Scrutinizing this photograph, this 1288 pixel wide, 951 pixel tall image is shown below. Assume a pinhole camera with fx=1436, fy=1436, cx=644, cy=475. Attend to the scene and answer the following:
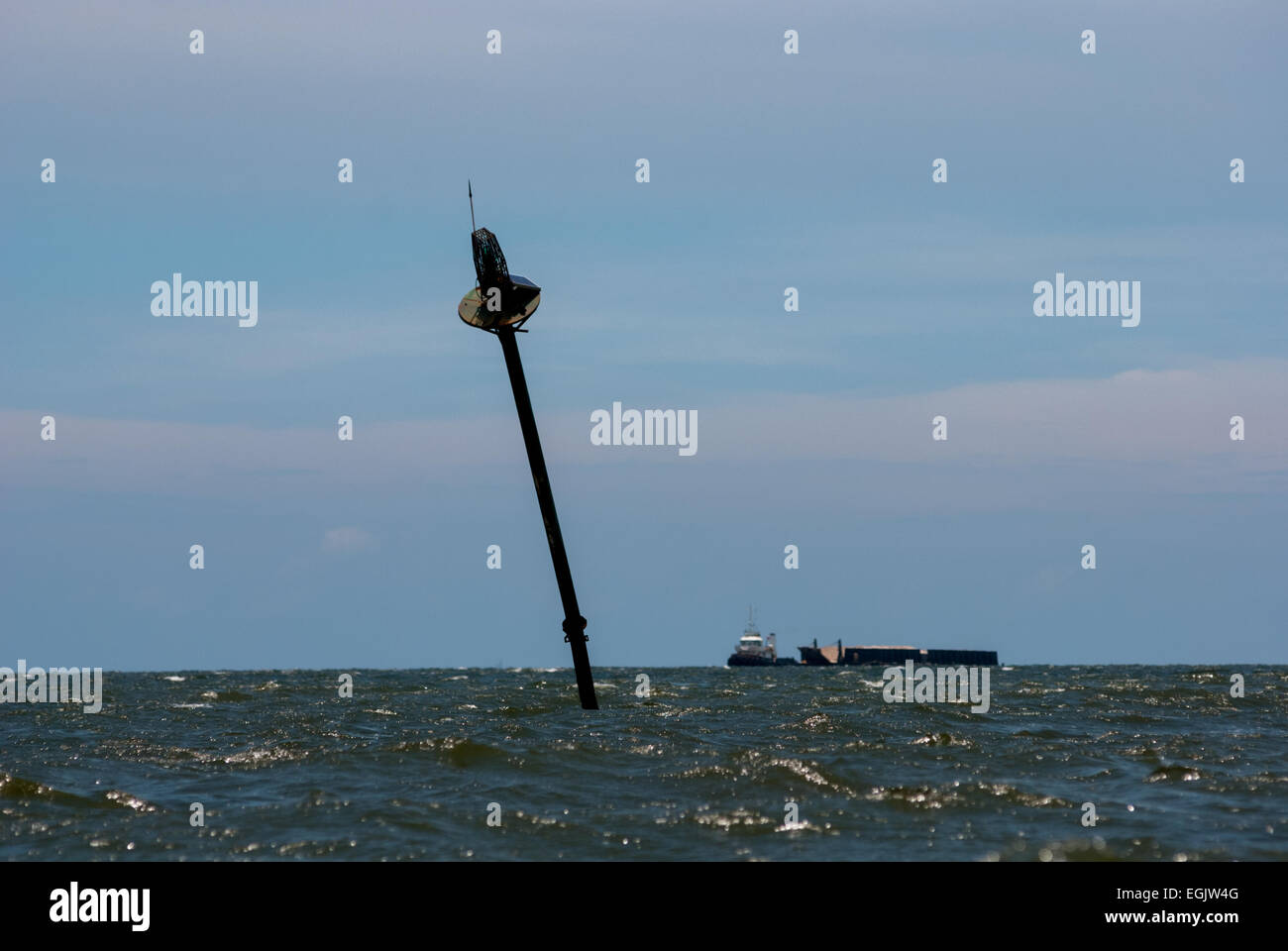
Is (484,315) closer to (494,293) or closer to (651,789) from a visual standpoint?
(494,293)

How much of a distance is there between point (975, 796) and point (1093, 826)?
2.35 meters

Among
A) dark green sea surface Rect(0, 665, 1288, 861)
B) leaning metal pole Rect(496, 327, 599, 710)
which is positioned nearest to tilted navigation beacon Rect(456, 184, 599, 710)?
leaning metal pole Rect(496, 327, 599, 710)

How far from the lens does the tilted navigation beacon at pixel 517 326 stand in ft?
91.3

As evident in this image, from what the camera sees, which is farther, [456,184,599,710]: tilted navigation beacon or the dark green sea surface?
[456,184,599,710]: tilted navigation beacon

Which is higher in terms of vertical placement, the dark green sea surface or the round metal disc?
the round metal disc

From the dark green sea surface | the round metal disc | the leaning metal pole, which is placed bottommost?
the dark green sea surface

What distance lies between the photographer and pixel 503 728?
97.0 ft

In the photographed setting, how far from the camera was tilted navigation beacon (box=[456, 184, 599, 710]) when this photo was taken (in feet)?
91.3

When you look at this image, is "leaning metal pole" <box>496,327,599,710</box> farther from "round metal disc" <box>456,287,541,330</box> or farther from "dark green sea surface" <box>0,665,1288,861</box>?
"dark green sea surface" <box>0,665,1288,861</box>

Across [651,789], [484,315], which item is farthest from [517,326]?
[651,789]

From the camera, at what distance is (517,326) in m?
28.3

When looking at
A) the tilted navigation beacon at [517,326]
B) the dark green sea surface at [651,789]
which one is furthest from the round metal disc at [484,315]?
the dark green sea surface at [651,789]

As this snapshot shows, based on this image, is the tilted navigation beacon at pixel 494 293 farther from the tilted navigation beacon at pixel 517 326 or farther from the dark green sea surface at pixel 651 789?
the dark green sea surface at pixel 651 789
